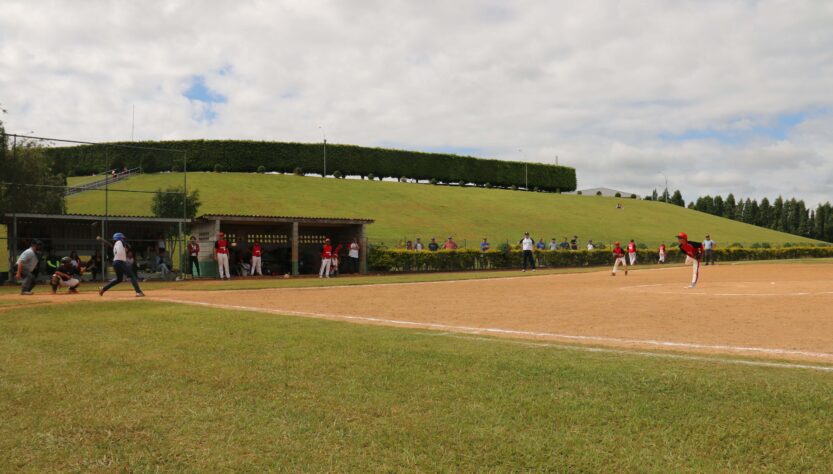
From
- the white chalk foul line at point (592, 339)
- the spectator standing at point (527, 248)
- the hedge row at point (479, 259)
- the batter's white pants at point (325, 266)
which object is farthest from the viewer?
the hedge row at point (479, 259)

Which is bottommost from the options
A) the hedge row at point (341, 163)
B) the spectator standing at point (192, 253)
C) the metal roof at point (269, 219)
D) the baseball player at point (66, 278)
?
the baseball player at point (66, 278)

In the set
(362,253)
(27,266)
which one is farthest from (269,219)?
(27,266)

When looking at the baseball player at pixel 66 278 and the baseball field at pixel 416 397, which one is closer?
the baseball field at pixel 416 397

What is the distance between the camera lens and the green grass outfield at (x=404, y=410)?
378 centimetres

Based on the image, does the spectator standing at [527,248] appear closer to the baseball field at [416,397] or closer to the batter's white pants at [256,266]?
the batter's white pants at [256,266]

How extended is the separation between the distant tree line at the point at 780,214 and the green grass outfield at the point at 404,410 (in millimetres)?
115945

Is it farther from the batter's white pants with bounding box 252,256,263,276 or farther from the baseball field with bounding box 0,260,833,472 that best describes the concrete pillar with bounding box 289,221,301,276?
the baseball field with bounding box 0,260,833,472

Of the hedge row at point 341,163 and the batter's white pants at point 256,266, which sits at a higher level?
the hedge row at point 341,163

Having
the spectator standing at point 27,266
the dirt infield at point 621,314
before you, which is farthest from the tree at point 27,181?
the dirt infield at point 621,314

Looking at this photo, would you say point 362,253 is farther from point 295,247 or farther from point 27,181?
point 27,181

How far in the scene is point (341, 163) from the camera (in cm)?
7806

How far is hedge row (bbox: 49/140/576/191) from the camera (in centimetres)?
6788

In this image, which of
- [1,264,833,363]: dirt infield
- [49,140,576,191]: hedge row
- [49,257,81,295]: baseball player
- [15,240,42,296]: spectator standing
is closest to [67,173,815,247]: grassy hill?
[49,140,576,191]: hedge row

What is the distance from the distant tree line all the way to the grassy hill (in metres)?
35.6
